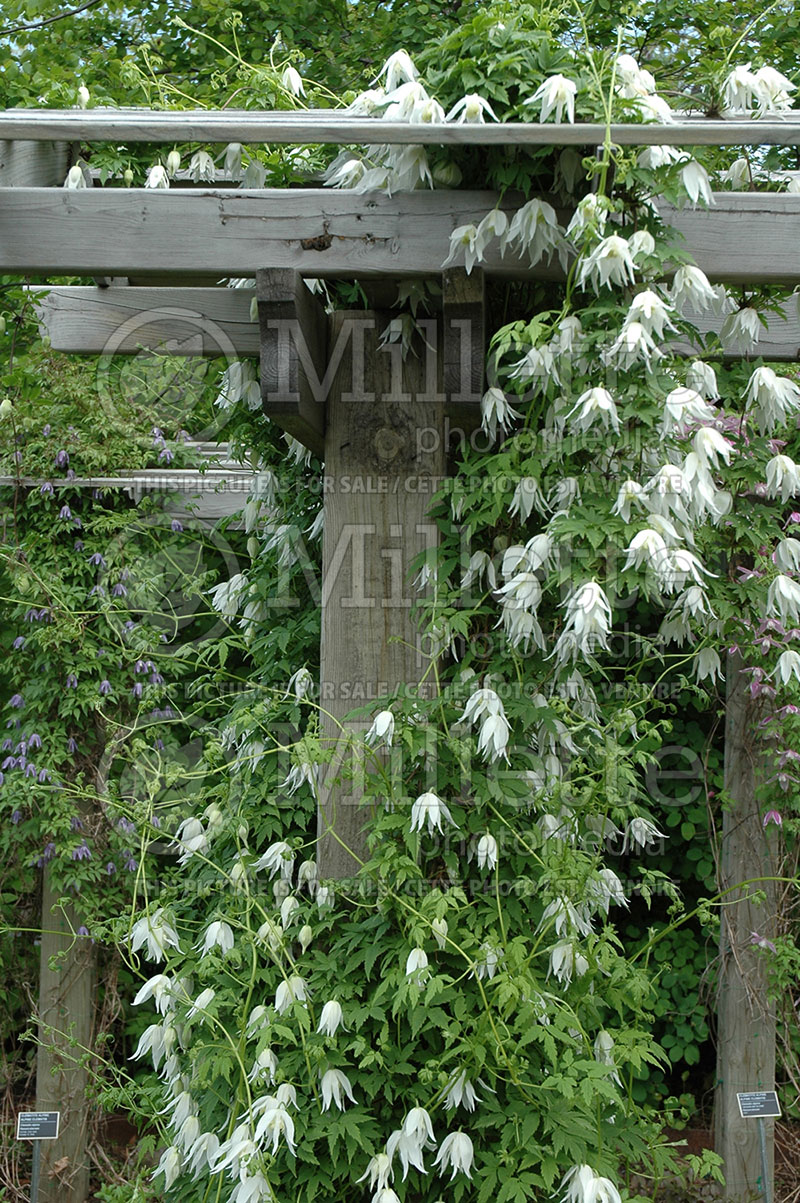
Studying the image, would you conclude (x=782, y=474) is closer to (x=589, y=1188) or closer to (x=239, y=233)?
(x=239, y=233)

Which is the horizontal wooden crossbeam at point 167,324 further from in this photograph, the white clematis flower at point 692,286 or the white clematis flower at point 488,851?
the white clematis flower at point 488,851

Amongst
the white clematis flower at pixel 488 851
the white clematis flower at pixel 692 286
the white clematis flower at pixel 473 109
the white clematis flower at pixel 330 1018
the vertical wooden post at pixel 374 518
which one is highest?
the white clematis flower at pixel 473 109

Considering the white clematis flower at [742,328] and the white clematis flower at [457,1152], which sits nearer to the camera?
the white clematis flower at [457,1152]

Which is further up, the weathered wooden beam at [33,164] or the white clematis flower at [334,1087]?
the weathered wooden beam at [33,164]

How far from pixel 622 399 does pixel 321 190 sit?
650 mm

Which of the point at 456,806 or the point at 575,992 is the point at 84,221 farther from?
the point at 575,992

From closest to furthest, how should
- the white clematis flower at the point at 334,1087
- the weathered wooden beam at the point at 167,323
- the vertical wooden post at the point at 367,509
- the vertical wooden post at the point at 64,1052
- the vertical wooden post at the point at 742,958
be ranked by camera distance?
1. the white clematis flower at the point at 334,1087
2. the vertical wooden post at the point at 367,509
3. the weathered wooden beam at the point at 167,323
4. the vertical wooden post at the point at 742,958
5. the vertical wooden post at the point at 64,1052

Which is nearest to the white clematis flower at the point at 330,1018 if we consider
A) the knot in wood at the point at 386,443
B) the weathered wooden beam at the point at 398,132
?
the knot in wood at the point at 386,443

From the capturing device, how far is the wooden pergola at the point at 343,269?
168cm

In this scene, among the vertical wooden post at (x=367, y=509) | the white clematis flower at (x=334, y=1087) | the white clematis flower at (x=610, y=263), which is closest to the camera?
the white clematis flower at (x=610, y=263)

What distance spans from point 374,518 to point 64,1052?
2.40 m

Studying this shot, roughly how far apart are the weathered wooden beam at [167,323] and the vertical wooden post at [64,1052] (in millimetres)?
1986

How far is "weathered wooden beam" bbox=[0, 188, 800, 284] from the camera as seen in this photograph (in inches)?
73.5

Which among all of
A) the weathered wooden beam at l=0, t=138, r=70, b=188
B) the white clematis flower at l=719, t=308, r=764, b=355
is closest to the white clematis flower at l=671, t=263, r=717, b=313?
the white clematis flower at l=719, t=308, r=764, b=355
